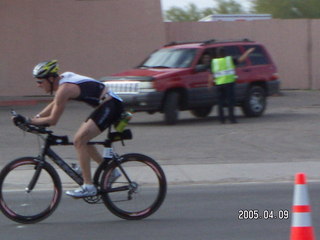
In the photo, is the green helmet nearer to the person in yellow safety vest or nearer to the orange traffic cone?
the orange traffic cone

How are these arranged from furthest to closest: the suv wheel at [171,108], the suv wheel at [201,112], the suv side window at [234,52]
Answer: the suv wheel at [201,112], the suv side window at [234,52], the suv wheel at [171,108]

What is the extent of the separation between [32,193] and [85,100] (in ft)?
3.90

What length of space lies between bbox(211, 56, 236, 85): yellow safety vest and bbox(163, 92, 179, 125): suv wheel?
1054 millimetres

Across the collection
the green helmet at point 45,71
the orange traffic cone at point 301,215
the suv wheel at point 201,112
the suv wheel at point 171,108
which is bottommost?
the suv wheel at point 201,112

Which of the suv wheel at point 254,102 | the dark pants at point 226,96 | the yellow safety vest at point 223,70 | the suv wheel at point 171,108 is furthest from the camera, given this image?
the suv wheel at point 254,102

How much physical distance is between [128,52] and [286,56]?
6.26 metres

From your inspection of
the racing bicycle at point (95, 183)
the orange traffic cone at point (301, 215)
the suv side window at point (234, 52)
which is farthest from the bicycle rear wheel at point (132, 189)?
the suv side window at point (234, 52)

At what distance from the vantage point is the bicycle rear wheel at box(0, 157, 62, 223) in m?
7.98

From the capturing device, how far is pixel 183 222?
8109mm

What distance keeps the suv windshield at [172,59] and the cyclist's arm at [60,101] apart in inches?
385

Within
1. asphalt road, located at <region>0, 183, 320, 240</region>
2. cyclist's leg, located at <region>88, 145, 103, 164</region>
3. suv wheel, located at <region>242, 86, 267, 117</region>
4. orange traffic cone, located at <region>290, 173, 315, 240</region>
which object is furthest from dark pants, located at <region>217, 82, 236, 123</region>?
orange traffic cone, located at <region>290, 173, 315, 240</region>

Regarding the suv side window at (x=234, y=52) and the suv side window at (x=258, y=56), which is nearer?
the suv side window at (x=234, y=52)

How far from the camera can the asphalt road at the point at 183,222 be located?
24.6 feet

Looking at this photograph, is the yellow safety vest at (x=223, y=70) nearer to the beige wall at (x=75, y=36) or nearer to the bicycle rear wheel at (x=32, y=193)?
the beige wall at (x=75, y=36)
